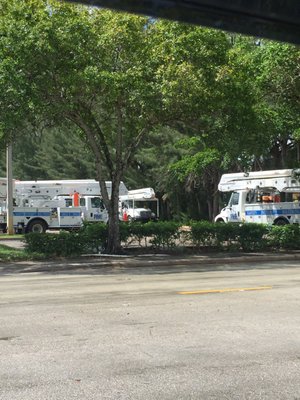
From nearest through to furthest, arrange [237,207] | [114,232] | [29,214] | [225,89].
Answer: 1. [225,89]
2. [114,232]
3. [237,207]
4. [29,214]

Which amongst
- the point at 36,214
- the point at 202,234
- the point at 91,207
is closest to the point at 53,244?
the point at 202,234

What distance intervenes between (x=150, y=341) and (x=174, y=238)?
13570 millimetres

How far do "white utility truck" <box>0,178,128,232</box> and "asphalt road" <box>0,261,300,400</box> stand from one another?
Result: 20.7m

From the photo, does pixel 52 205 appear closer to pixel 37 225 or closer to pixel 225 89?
pixel 37 225

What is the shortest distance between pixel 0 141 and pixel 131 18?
220 inches

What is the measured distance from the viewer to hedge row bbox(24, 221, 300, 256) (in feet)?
59.9

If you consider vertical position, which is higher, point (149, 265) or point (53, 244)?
point (53, 244)

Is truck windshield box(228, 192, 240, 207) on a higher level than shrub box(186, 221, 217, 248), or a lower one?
higher

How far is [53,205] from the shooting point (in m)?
33.0

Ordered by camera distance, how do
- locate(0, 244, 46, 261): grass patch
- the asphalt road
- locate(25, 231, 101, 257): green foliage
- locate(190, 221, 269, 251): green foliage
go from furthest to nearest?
locate(190, 221, 269, 251): green foliage < locate(25, 231, 101, 257): green foliage < locate(0, 244, 46, 261): grass patch < the asphalt road

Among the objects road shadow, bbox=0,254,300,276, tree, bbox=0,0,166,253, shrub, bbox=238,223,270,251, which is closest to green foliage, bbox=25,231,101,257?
road shadow, bbox=0,254,300,276

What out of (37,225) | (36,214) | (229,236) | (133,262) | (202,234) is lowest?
(133,262)

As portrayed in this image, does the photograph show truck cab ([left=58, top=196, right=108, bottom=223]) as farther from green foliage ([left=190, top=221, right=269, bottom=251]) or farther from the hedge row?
green foliage ([left=190, top=221, right=269, bottom=251])

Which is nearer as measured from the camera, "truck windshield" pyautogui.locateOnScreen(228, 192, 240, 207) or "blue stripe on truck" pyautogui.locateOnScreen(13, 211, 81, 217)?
"truck windshield" pyautogui.locateOnScreen(228, 192, 240, 207)
